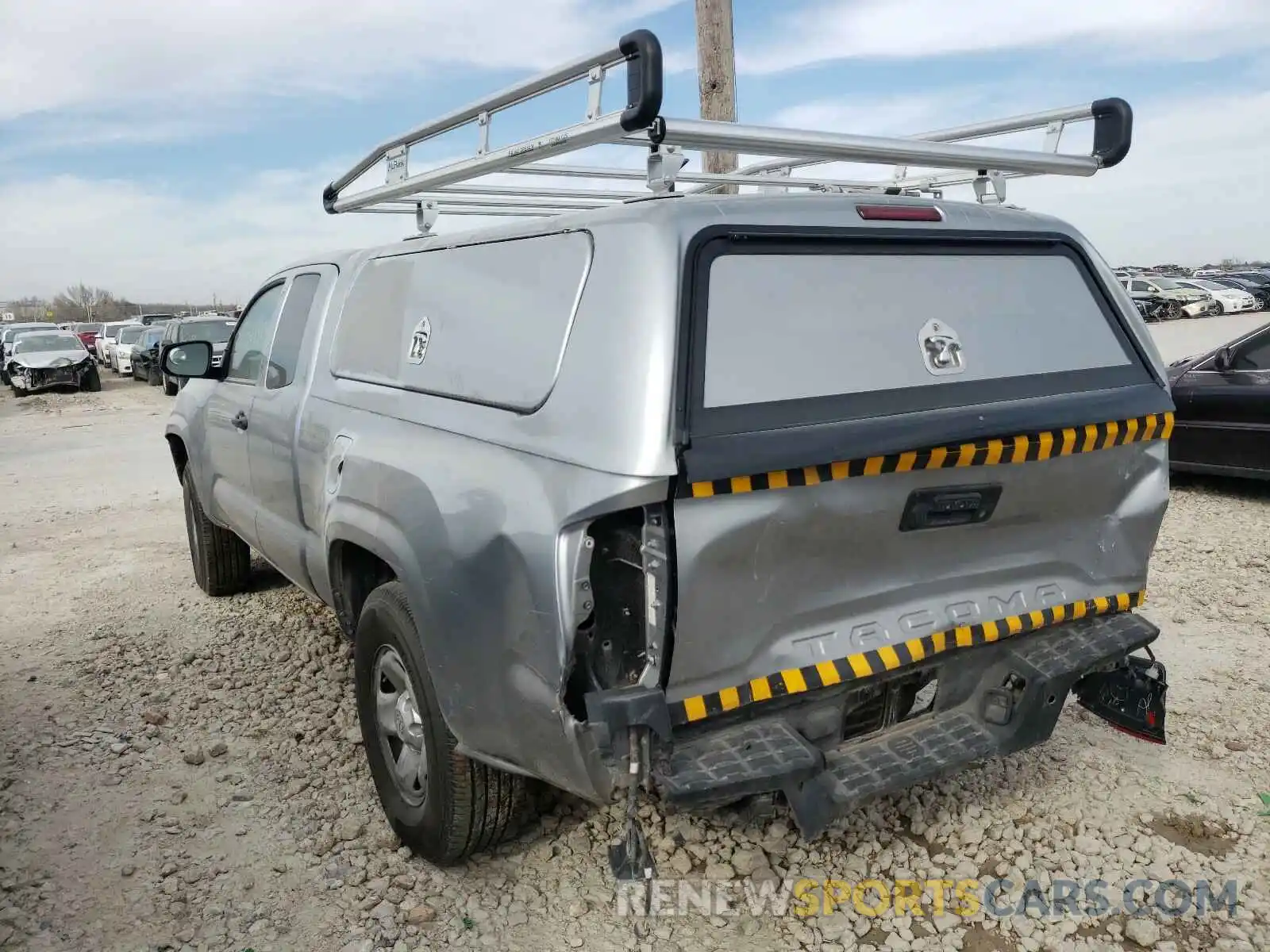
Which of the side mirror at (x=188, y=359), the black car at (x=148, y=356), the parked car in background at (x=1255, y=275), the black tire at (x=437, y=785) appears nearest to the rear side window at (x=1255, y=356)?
the black tire at (x=437, y=785)

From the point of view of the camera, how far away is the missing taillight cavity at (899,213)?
2.69 m

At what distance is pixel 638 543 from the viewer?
2.34 metres

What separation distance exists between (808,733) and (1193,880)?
1386 mm

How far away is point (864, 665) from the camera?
2.56 metres

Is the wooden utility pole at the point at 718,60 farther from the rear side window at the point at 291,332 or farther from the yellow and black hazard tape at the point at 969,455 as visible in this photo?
the yellow and black hazard tape at the point at 969,455

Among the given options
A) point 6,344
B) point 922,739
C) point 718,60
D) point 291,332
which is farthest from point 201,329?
point 922,739

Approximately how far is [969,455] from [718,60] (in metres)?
6.00

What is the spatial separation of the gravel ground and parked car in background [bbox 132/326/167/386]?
70.8 ft

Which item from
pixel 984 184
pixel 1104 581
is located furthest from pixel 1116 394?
pixel 984 184

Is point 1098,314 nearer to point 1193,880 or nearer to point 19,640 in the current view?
point 1193,880

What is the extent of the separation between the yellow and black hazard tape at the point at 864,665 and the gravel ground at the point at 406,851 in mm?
416

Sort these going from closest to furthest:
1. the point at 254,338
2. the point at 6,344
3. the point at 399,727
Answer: the point at 399,727
the point at 254,338
the point at 6,344

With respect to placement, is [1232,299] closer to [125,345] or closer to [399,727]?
[125,345]

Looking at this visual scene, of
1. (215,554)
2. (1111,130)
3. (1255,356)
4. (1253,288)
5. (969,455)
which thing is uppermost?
(1111,130)
